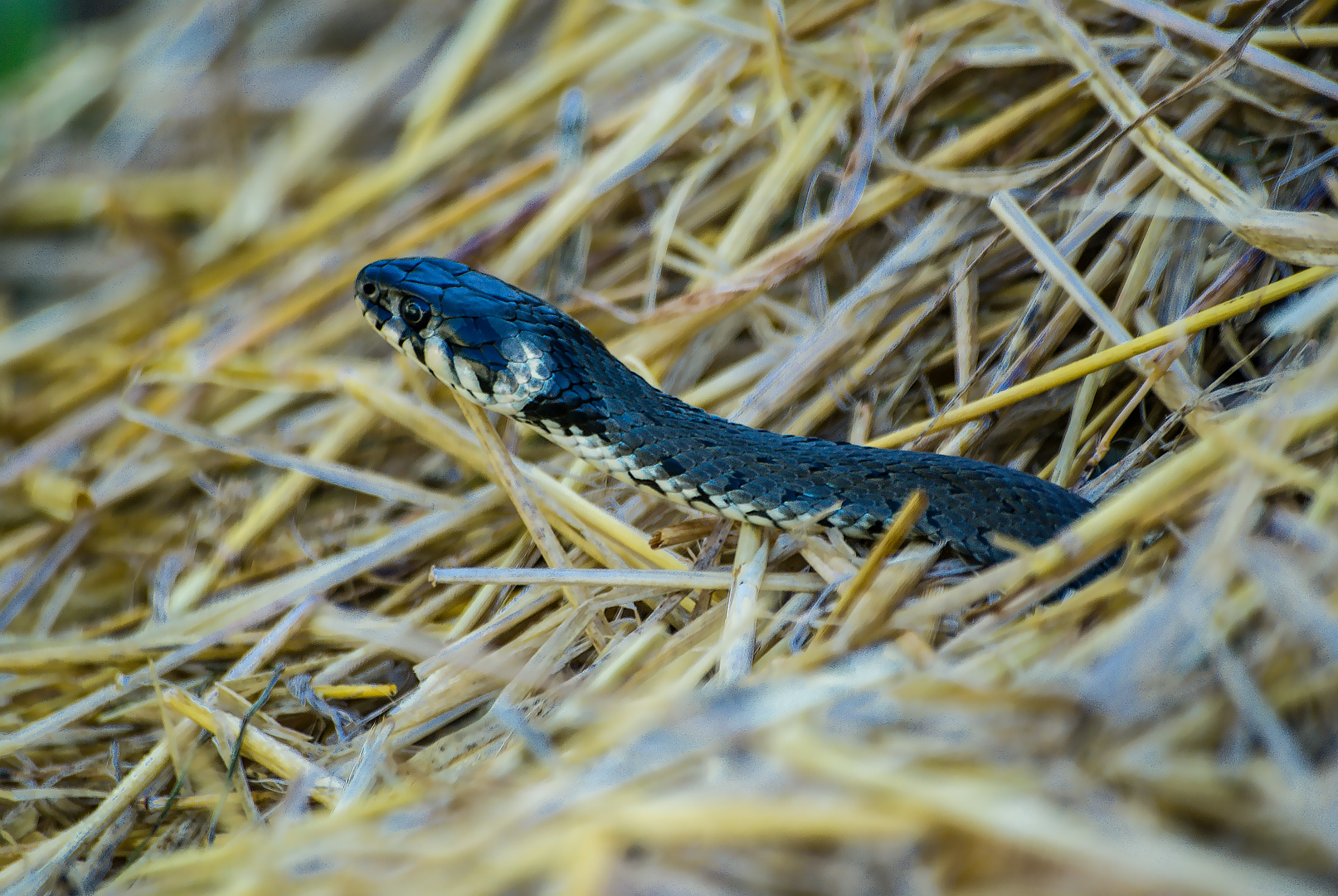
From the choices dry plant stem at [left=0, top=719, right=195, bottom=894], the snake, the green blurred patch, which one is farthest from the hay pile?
the green blurred patch

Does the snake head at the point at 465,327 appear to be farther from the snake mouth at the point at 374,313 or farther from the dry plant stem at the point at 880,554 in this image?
the dry plant stem at the point at 880,554

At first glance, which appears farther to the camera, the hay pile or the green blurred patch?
the green blurred patch

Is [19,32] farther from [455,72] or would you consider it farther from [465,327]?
[465,327]

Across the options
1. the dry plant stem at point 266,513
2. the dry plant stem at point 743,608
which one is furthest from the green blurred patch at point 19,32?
the dry plant stem at point 743,608

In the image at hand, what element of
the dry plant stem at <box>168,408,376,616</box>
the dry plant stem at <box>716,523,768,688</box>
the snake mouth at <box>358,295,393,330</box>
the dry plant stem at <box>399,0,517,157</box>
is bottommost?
the dry plant stem at <box>716,523,768,688</box>

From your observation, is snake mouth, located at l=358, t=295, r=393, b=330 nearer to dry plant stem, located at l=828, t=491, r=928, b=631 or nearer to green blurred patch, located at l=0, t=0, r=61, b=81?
dry plant stem, located at l=828, t=491, r=928, b=631

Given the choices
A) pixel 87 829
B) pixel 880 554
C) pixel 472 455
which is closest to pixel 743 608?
pixel 880 554

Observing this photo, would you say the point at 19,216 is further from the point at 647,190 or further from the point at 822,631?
the point at 822,631

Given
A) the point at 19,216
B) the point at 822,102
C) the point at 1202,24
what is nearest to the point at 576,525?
the point at 822,102
